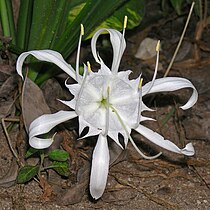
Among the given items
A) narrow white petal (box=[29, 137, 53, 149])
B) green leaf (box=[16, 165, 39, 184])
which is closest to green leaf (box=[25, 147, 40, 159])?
green leaf (box=[16, 165, 39, 184])

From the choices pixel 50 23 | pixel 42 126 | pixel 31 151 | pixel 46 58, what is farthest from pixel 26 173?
pixel 50 23

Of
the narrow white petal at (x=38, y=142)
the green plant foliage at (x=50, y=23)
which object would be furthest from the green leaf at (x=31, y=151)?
the green plant foliage at (x=50, y=23)

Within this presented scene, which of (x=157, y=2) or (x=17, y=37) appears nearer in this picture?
(x=17, y=37)

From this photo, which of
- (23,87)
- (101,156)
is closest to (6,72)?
(23,87)

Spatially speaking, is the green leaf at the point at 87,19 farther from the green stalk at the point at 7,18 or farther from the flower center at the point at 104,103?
the flower center at the point at 104,103

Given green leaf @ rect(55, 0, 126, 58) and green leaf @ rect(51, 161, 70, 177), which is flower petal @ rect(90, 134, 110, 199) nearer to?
green leaf @ rect(51, 161, 70, 177)

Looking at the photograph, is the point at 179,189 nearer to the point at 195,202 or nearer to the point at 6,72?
the point at 195,202
